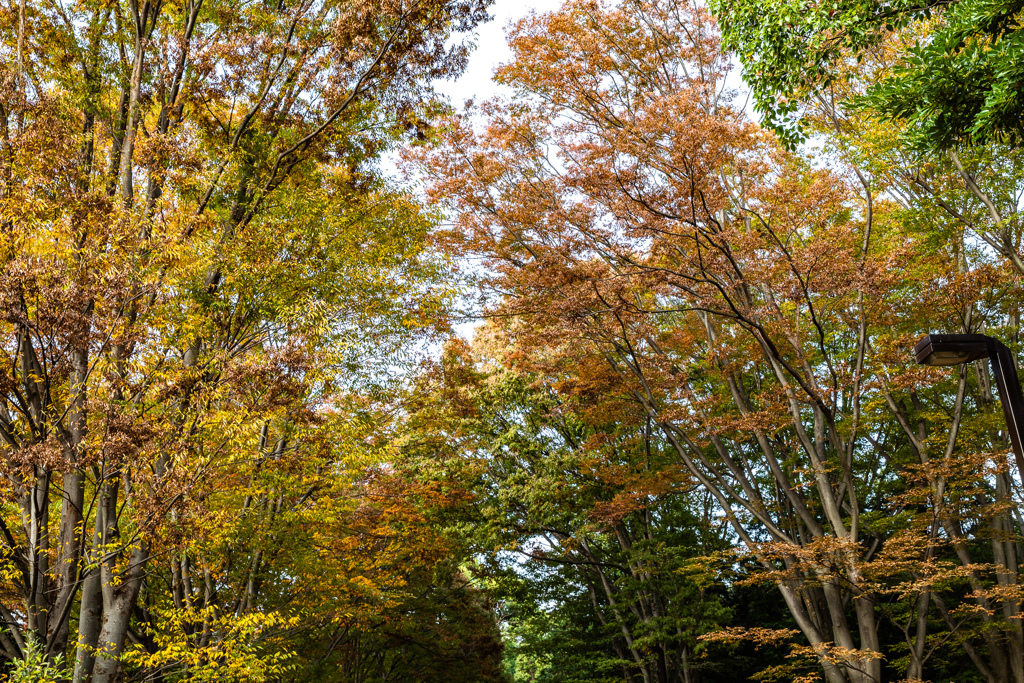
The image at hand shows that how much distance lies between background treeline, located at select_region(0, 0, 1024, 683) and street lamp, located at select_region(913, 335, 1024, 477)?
2.08 metres

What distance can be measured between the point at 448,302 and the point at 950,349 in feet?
25.6

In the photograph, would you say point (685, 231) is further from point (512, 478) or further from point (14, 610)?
point (14, 610)

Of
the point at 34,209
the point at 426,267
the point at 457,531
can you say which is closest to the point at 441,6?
the point at 426,267

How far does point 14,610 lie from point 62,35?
677 cm

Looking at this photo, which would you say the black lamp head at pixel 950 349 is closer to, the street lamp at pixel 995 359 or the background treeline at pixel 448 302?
the street lamp at pixel 995 359

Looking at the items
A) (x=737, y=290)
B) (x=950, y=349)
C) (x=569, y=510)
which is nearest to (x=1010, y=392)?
(x=950, y=349)

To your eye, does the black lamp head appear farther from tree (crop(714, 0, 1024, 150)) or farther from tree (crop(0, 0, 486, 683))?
tree (crop(0, 0, 486, 683))

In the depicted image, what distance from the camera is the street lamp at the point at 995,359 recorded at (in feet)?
15.5

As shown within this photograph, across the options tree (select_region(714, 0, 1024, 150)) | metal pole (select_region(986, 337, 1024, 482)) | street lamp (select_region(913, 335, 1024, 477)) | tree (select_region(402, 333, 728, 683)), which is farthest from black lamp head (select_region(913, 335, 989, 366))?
tree (select_region(402, 333, 728, 683))

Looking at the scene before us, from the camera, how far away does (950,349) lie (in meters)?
5.11

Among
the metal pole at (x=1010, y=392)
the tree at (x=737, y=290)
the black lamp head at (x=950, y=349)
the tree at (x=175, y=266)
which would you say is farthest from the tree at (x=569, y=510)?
the metal pole at (x=1010, y=392)

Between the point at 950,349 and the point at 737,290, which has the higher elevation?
the point at 737,290

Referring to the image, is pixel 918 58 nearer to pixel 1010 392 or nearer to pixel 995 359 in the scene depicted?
pixel 995 359

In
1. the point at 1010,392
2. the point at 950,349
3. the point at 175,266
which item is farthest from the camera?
the point at 175,266
